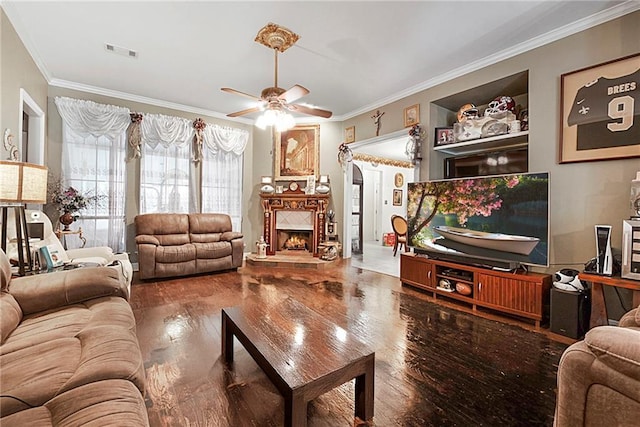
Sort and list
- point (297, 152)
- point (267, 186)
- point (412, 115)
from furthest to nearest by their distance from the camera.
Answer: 1. point (297, 152)
2. point (267, 186)
3. point (412, 115)

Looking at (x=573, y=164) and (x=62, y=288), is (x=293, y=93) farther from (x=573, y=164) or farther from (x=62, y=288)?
(x=573, y=164)

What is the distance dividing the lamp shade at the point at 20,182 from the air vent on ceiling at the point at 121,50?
1855mm

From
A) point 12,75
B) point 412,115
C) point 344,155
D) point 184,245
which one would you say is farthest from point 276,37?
point 184,245

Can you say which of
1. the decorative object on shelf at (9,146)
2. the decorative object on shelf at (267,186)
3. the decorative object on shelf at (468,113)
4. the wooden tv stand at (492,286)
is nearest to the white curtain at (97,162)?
the decorative object on shelf at (9,146)

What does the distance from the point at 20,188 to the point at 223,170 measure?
11.8ft

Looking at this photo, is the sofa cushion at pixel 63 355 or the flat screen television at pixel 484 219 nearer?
the sofa cushion at pixel 63 355

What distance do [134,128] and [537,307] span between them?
19.6 feet

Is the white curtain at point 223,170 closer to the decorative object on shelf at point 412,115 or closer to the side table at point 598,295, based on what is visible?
the decorative object on shelf at point 412,115

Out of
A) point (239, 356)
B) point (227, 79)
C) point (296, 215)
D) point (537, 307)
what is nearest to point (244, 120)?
point (227, 79)

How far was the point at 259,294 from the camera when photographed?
360 centimetres

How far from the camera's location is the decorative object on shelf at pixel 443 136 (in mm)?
3883

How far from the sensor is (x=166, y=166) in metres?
4.99

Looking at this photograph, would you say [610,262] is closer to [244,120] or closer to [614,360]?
[614,360]

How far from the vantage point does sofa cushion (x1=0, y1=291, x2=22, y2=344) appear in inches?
55.6
